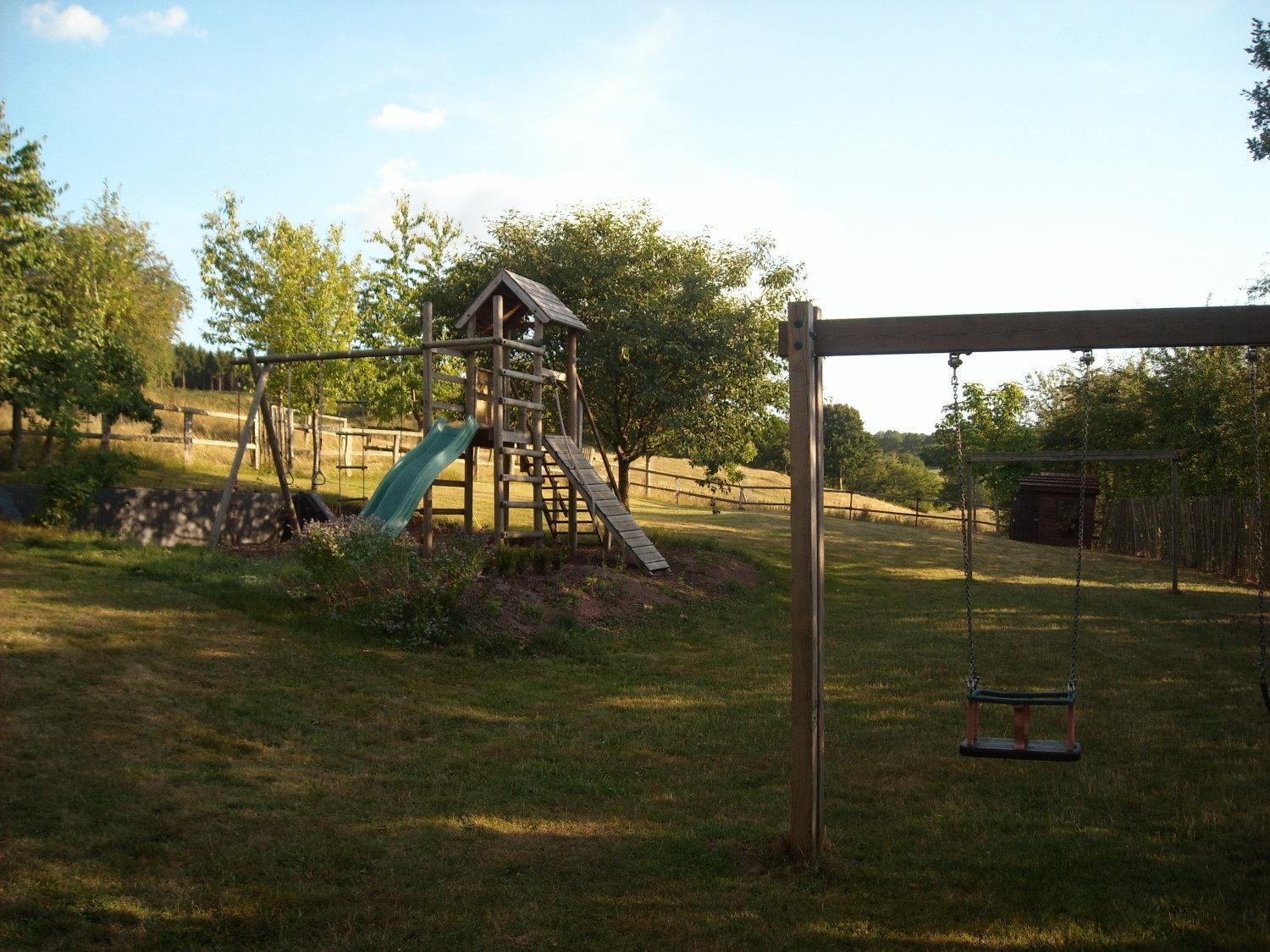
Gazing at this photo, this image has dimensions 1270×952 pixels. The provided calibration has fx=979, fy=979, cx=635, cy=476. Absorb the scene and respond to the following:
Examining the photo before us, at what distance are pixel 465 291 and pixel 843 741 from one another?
16.5 meters

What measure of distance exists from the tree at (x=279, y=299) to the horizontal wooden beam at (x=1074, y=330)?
2511 centimetres

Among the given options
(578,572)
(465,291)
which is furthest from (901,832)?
(465,291)

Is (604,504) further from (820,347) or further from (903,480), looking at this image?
(903,480)

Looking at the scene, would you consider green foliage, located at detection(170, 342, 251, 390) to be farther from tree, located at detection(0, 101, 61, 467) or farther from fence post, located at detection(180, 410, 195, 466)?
tree, located at detection(0, 101, 61, 467)

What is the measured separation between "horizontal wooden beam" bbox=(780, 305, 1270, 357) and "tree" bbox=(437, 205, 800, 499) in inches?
551

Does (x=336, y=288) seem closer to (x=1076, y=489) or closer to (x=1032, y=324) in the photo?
(x=1076, y=489)

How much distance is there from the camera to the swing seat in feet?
17.8

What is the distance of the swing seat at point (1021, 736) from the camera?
5418mm

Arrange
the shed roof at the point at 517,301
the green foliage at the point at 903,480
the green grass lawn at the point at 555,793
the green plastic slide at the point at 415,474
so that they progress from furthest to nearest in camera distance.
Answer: the green foliage at the point at 903,480
the shed roof at the point at 517,301
the green plastic slide at the point at 415,474
the green grass lawn at the point at 555,793

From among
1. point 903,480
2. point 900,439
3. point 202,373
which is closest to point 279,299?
point 202,373

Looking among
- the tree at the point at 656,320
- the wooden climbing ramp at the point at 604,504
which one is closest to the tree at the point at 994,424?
the tree at the point at 656,320

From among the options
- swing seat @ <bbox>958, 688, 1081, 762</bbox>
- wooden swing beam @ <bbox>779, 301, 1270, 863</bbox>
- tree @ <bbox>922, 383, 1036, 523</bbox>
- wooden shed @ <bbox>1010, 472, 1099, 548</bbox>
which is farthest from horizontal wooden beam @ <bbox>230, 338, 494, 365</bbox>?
tree @ <bbox>922, 383, 1036, 523</bbox>

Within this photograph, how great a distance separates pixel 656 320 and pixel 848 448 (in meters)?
51.8

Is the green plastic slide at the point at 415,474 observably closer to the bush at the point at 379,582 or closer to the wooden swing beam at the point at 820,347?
the bush at the point at 379,582
